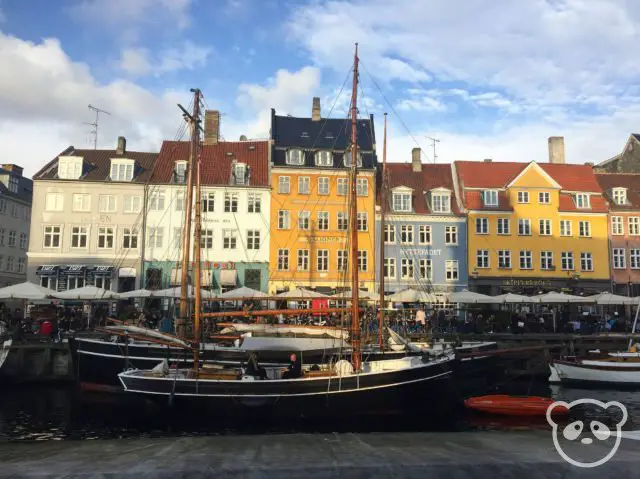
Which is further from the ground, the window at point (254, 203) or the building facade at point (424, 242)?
the window at point (254, 203)

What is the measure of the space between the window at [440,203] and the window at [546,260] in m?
8.37

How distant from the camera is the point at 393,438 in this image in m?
10.3

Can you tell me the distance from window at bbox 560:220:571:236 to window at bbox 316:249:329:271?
1935cm

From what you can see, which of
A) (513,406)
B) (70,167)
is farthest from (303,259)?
(513,406)

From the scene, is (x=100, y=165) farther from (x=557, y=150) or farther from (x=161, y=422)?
(x=557, y=150)

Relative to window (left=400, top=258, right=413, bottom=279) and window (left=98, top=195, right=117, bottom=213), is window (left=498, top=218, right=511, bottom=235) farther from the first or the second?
window (left=98, top=195, right=117, bottom=213)


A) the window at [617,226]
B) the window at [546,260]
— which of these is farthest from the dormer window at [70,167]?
A: the window at [617,226]

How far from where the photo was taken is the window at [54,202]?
41.7 metres

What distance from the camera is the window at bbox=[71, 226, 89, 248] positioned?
41.5 metres

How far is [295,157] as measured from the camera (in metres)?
43.7

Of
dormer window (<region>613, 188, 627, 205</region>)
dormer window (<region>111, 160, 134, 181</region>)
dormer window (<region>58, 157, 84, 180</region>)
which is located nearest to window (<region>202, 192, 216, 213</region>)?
dormer window (<region>111, 160, 134, 181</region>)

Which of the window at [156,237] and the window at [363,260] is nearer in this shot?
the window at [156,237]

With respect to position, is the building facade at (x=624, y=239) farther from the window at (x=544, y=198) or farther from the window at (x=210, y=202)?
the window at (x=210, y=202)

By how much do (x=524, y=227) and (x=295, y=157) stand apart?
1945 centimetres
